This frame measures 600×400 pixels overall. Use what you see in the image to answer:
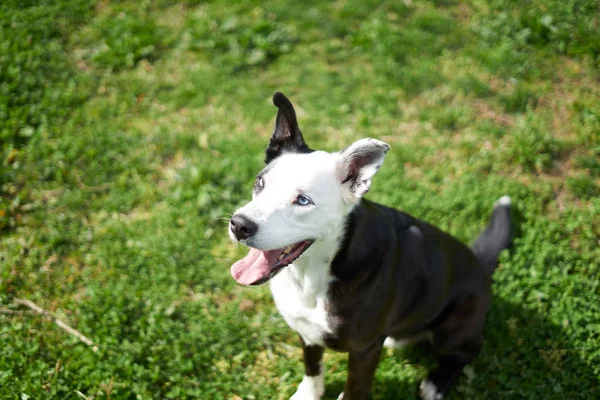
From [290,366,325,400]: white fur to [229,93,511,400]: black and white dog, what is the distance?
Answer: 3 cm

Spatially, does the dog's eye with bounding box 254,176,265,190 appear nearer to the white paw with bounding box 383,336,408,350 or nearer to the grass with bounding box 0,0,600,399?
the grass with bounding box 0,0,600,399

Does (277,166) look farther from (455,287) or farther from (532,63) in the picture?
(532,63)

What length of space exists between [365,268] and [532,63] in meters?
4.01

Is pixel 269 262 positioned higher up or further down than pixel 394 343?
higher up

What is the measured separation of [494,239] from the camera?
3982 mm

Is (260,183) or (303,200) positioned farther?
(260,183)

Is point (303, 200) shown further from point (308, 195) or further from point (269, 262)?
point (269, 262)

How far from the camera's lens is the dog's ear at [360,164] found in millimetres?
2631

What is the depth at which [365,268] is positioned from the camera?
2799 millimetres

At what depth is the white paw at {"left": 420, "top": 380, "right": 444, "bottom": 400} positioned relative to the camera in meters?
3.63

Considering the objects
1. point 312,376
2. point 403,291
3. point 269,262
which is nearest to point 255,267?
point 269,262

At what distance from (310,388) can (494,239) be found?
5.85 ft

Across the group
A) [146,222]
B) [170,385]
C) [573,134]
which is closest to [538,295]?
[573,134]

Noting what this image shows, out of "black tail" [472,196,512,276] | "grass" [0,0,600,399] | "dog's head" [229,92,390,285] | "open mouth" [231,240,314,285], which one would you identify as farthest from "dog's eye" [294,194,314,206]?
"black tail" [472,196,512,276]
